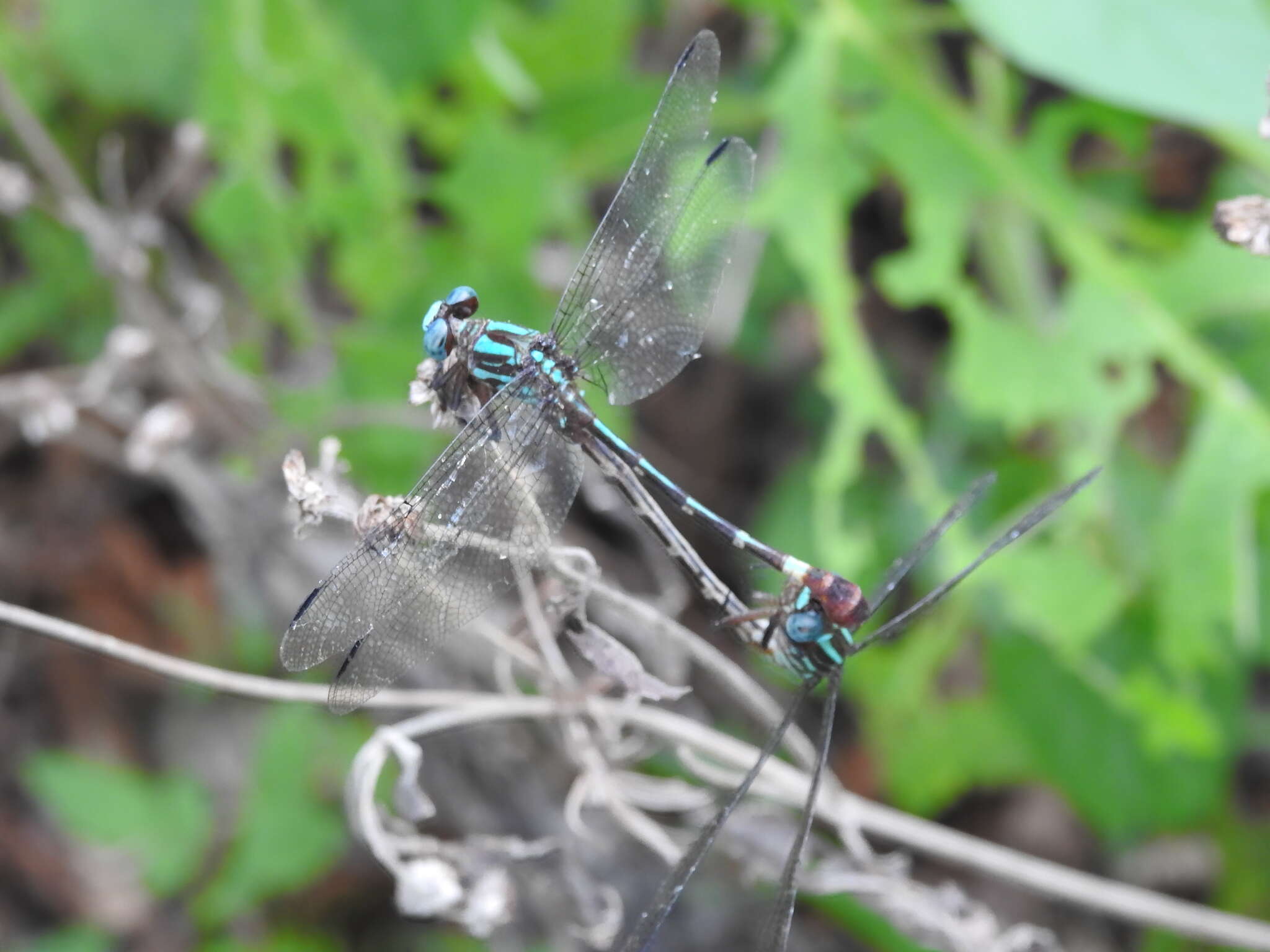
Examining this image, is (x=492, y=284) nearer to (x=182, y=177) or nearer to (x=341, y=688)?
(x=182, y=177)

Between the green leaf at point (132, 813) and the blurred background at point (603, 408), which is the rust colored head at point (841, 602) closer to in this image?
the blurred background at point (603, 408)

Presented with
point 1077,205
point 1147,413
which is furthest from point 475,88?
point 1147,413

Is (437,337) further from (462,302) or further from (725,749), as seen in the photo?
(725,749)

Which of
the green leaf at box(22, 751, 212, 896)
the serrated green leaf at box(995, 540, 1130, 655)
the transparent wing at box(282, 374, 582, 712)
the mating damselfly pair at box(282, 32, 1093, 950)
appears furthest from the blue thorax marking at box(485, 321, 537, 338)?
the green leaf at box(22, 751, 212, 896)

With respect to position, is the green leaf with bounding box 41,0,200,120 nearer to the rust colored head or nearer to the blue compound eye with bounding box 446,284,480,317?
the blue compound eye with bounding box 446,284,480,317

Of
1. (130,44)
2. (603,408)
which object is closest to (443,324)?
(603,408)
